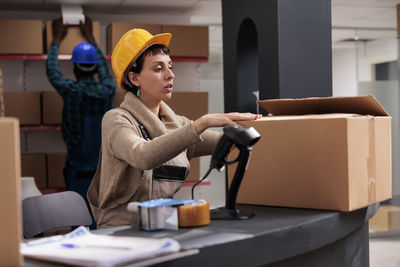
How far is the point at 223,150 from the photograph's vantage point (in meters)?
1.72

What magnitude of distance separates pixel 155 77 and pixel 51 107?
3495mm

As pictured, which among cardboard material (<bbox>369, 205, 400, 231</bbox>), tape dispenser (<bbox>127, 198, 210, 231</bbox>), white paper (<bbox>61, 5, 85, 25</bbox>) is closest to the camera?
tape dispenser (<bbox>127, 198, 210, 231</bbox>)

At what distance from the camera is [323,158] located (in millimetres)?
1853

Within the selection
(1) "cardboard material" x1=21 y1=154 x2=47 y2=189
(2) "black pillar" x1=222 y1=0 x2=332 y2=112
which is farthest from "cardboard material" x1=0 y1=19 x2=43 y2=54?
(2) "black pillar" x1=222 y1=0 x2=332 y2=112

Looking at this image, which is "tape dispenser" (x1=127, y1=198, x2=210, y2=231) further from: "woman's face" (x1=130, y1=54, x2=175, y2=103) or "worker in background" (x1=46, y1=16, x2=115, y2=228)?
"worker in background" (x1=46, y1=16, x2=115, y2=228)

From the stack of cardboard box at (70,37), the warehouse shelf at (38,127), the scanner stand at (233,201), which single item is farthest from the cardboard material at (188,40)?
the scanner stand at (233,201)

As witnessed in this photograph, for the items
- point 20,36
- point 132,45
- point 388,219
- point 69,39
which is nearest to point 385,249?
point 388,219

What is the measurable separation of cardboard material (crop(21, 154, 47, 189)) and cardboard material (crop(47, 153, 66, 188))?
47 mm

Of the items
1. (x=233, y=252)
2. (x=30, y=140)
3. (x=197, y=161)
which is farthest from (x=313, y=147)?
(x=30, y=140)

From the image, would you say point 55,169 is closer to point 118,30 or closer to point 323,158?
point 118,30

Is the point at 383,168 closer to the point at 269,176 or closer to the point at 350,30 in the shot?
the point at 269,176

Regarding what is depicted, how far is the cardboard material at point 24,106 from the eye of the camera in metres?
5.31

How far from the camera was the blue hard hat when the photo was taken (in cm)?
504

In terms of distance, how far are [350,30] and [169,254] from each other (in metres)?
7.47
